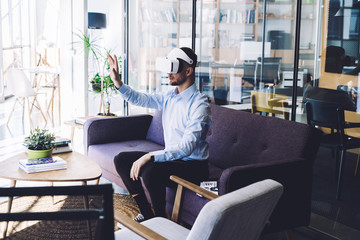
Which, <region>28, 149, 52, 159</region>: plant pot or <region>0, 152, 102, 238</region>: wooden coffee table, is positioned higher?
<region>28, 149, 52, 159</region>: plant pot

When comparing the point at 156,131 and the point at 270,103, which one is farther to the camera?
the point at 156,131

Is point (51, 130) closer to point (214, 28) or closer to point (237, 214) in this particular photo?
point (214, 28)

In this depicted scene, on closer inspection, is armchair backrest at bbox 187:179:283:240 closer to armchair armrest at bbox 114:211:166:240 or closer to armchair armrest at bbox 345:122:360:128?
armchair armrest at bbox 114:211:166:240

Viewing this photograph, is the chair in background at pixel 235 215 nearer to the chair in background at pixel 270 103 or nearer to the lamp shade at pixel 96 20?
the chair in background at pixel 270 103

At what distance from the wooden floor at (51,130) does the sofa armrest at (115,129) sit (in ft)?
1.52

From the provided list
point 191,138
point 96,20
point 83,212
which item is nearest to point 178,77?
point 191,138

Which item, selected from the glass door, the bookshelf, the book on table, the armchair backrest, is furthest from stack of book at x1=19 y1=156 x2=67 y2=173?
the glass door

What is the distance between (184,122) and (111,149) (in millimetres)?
968

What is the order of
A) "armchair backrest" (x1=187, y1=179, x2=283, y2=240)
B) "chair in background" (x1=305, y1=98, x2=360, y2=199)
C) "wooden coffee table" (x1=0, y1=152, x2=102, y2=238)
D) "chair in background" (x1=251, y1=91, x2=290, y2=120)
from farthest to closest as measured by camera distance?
1. "chair in background" (x1=251, y1=91, x2=290, y2=120)
2. "chair in background" (x1=305, y1=98, x2=360, y2=199)
3. "wooden coffee table" (x1=0, y1=152, x2=102, y2=238)
4. "armchair backrest" (x1=187, y1=179, x2=283, y2=240)

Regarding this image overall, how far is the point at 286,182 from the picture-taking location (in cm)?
282

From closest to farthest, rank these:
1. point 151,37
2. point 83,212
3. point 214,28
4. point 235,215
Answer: point 83,212 < point 235,215 < point 214,28 < point 151,37

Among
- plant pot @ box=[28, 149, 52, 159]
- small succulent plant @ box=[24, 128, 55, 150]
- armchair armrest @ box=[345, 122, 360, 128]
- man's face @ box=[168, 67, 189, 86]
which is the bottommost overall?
plant pot @ box=[28, 149, 52, 159]

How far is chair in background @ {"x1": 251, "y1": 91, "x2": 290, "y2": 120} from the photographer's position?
11.9ft

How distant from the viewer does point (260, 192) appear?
177cm
